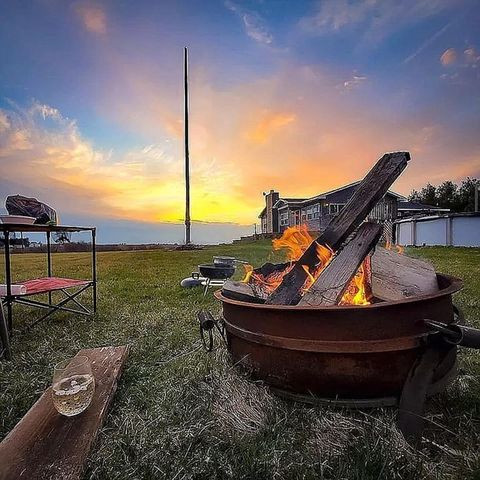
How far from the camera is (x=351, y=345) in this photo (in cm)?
166

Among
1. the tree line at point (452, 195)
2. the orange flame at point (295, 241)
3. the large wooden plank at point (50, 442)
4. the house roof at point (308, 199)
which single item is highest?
the tree line at point (452, 195)

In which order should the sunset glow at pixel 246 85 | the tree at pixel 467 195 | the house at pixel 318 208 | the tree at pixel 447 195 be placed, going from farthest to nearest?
1. the tree at pixel 447 195
2. the tree at pixel 467 195
3. the house at pixel 318 208
4. the sunset glow at pixel 246 85

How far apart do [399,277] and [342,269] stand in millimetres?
463

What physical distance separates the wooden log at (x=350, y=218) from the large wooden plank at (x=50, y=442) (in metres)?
1.17

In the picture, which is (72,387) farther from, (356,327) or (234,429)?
(356,327)

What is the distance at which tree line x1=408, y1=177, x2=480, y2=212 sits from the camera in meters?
34.0

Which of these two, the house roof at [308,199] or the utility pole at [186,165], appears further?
the house roof at [308,199]

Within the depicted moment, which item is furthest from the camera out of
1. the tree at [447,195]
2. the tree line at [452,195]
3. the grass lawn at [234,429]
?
the tree at [447,195]

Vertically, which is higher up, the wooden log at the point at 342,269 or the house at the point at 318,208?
the house at the point at 318,208

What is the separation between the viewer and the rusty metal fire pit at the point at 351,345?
1647mm

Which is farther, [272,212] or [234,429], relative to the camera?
[272,212]

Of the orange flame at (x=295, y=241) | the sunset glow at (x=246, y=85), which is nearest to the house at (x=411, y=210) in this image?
the sunset glow at (x=246, y=85)

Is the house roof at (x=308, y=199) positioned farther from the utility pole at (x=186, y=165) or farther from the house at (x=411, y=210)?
the utility pole at (x=186, y=165)

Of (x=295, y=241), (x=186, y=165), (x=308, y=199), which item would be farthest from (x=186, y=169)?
(x=295, y=241)
